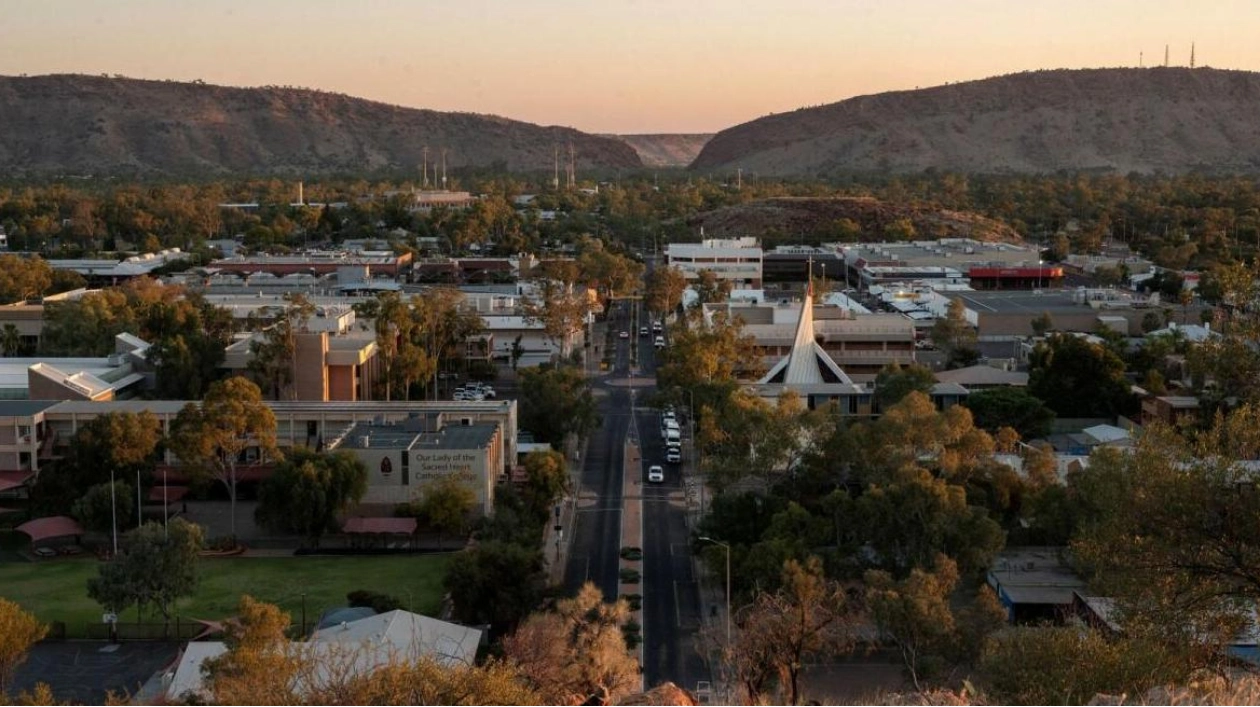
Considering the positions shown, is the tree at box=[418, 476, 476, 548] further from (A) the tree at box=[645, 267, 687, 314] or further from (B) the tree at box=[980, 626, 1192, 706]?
(A) the tree at box=[645, 267, 687, 314]

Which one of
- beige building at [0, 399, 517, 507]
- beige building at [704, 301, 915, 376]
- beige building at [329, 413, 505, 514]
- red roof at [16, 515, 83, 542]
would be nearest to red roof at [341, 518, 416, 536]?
beige building at [329, 413, 505, 514]

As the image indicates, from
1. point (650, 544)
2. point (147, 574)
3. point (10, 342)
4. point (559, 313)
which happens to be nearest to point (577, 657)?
point (147, 574)

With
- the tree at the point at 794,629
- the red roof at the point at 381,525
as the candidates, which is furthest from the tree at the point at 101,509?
the tree at the point at 794,629

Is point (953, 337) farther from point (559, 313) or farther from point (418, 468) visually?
point (418, 468)

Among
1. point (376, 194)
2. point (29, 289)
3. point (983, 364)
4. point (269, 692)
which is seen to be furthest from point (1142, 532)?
point (376, 194)

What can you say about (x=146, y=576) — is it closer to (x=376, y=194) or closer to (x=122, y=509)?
(x=122, y=509)

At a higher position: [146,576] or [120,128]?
[120,128]
